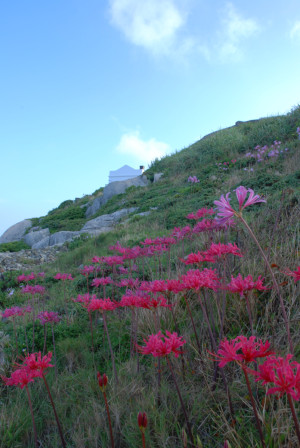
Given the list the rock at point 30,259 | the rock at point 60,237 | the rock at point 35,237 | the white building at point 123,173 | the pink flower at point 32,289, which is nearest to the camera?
the pink flower at point 32,289

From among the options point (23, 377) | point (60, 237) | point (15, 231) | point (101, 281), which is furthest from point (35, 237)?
point (23, 377)

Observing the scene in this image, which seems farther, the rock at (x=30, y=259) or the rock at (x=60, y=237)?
the rock at (x=60, y=237)

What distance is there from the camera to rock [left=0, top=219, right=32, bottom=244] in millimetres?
24750

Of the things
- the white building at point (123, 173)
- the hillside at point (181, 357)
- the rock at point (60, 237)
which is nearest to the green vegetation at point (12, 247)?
the rock at point (60, 237)

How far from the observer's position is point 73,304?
175 inches

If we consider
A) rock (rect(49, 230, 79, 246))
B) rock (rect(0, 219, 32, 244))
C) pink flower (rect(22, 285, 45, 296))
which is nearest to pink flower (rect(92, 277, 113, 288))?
pink flower (rect(22, 285, 45, 296))

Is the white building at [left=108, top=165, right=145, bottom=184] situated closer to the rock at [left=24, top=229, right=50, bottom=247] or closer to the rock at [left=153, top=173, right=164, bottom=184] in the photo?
the rock at [left=153, top=173, right=164, bottom=184]

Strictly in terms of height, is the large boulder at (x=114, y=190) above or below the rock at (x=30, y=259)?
above

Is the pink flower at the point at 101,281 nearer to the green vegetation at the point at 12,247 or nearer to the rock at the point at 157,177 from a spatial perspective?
the green vegetation at the point at 12,247

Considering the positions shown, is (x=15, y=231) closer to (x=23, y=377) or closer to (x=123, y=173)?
(x=123, y=173)

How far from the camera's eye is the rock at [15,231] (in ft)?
81.2

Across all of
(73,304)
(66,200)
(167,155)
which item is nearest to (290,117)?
(167,155)

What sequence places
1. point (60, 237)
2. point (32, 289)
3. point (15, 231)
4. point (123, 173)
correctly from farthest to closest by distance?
point (123, 173) < point (15, 231) < point (60, 237) < point (32, 289)

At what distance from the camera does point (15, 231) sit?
83.4 feet
